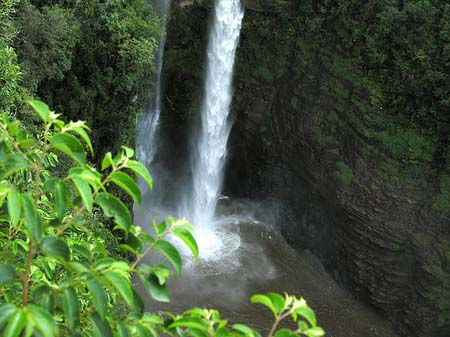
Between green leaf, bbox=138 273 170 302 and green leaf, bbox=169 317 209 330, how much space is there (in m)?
0.15

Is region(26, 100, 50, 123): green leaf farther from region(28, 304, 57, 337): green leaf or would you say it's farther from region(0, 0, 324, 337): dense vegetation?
region(28, 304, 57, 337): green leaf

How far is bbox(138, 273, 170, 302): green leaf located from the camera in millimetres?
2006

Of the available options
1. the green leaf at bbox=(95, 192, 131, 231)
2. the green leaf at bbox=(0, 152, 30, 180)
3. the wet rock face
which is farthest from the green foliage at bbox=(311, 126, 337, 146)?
the green leaf at bbox=(0, 152, 30, 180)

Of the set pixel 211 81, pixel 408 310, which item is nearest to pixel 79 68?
pixel 211 81

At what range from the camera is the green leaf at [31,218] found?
1.83 m

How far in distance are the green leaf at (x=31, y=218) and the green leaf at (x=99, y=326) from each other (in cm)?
40

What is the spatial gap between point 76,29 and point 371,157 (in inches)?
312

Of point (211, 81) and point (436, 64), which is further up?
point (436, 64)

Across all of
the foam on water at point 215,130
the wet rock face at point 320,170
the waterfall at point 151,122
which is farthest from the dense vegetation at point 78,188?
the foam on water at point 215,130

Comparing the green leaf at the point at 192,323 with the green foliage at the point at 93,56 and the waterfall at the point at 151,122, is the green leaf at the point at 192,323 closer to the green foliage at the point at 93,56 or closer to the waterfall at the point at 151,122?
the green foliage at the point at 93,56

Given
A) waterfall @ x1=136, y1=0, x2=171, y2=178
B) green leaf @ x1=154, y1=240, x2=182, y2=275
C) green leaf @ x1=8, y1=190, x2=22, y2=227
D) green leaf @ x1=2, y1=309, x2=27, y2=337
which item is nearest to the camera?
green leaf @ x1=2, y1=309, x2=27, y2=337

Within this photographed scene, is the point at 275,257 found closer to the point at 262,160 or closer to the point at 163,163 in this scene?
the point at 262,160

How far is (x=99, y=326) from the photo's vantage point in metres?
1.93

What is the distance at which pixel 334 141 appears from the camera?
13.2 m
